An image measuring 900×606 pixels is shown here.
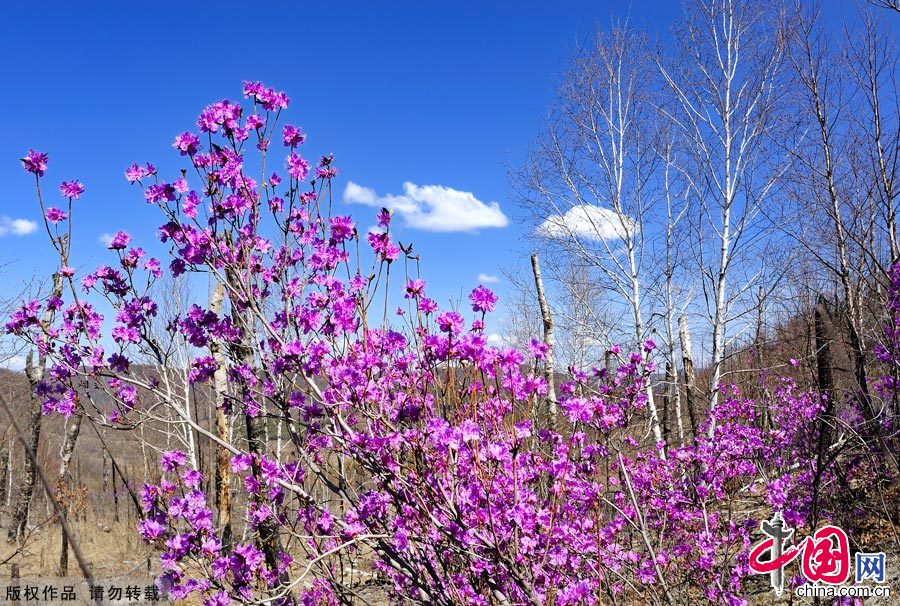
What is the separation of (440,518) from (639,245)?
8852mm

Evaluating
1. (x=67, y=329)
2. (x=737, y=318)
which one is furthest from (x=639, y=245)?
(x=67, y=329)

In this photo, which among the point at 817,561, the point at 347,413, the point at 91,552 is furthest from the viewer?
the point at 91,552

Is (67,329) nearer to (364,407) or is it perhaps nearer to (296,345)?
(296,345)

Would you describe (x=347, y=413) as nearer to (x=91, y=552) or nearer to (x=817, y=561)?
(x=817, y=561)

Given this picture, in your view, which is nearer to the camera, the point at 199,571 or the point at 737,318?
the point at 199,571

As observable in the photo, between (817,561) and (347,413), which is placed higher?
(347,413)

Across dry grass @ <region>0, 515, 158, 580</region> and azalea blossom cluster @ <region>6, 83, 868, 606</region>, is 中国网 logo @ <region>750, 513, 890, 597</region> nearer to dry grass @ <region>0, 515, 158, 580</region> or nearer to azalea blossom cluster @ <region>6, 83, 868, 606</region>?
azalea blossom cluster @ <region>6, 83, 868, 606</region>

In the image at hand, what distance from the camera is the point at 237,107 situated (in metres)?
3.51

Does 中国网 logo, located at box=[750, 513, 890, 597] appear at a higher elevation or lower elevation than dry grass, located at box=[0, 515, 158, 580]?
higher

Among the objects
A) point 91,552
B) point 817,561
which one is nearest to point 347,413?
point 817,561

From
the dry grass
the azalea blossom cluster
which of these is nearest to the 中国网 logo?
the azalea blossom cluster

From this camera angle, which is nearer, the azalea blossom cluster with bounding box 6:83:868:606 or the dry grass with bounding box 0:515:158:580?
the azalea blossom cluster with bounding box 6:83:868:606

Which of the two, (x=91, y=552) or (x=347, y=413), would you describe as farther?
(x=91, y=552)

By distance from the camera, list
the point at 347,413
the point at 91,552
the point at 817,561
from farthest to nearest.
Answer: the point at 91,552 < the point at 817,561 < the point at 347,413
